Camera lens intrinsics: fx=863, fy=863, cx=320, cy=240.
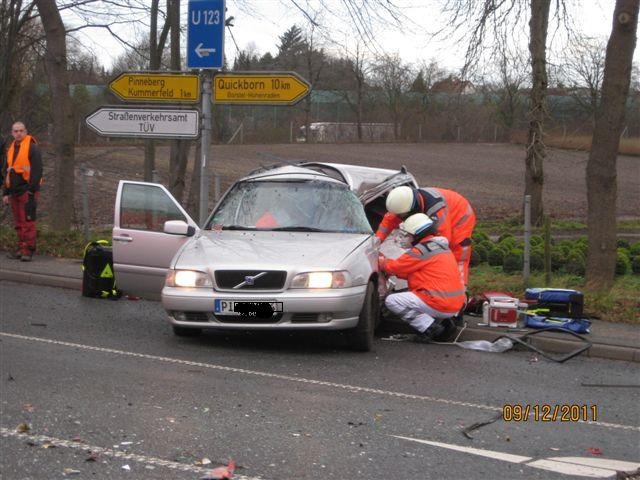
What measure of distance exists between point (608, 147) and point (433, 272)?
3.85 m

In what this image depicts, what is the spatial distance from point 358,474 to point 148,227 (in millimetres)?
5677

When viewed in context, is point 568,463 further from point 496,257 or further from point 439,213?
point 496,257

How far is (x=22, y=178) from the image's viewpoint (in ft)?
40.2

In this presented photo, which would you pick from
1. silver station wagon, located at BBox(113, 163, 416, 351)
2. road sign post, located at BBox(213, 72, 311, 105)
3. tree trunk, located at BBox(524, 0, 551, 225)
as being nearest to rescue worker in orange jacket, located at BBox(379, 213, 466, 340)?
silver station wagon, located at BBox(113, 163, 416, 351)

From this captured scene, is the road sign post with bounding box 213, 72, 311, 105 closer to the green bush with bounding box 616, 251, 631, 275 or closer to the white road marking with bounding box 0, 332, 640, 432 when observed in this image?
the white road marking with bounding box 0, 332, 640, 432

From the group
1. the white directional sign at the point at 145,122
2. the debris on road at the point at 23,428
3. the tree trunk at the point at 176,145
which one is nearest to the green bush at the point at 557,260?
the white directional sign at the point at 145,122

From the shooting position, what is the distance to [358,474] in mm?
4605

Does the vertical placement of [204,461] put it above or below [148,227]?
below

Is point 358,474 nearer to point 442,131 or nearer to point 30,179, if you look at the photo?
point 30,179

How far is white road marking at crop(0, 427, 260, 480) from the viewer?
4.61m

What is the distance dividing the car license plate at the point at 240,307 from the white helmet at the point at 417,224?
1.92 meters

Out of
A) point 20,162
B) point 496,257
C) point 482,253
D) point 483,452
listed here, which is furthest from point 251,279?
point 482,253

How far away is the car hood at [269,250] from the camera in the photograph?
7488 mm

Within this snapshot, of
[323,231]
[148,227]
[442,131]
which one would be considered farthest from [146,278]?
[442,131]
